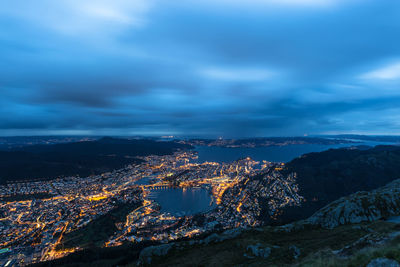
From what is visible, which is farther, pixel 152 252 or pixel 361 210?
pixel 361 210

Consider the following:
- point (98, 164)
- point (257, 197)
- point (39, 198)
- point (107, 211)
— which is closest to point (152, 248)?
point (107, 211)

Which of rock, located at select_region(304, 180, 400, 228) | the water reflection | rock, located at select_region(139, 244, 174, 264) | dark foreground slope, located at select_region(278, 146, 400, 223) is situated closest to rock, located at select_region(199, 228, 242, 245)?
rock, located at select_region(139, 244, 174, 264)

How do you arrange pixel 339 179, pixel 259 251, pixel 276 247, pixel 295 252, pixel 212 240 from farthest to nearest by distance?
1. pixel 339 179
2. pixel 212 240
3. pixel 276 247
4. pixel 259 251
5. pixel 295 252

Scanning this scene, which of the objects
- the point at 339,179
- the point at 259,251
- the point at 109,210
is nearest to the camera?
the point at 259,251

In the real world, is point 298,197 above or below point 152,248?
below

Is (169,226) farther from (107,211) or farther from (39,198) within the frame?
(39,198)

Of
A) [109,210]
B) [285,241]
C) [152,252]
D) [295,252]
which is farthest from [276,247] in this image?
[109,210]

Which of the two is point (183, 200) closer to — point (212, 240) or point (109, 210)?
point (109, 210)

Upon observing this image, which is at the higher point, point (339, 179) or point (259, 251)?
point (259, 251)
